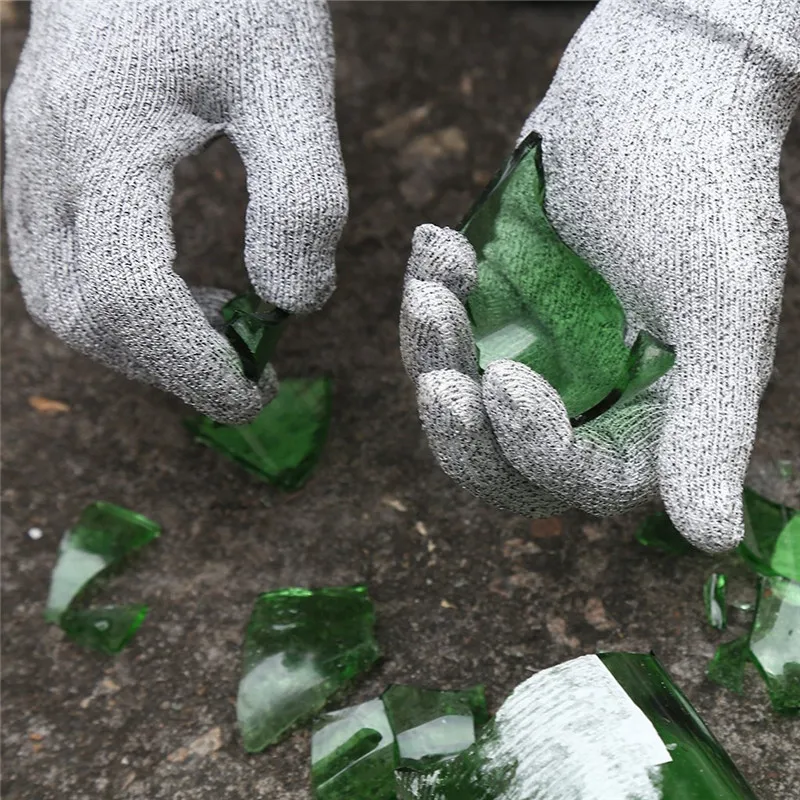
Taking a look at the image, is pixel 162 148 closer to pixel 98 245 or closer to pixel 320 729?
pixel 98 245

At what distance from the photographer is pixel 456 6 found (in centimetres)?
136

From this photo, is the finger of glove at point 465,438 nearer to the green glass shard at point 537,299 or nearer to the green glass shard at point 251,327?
the green glass shard at point 537,299

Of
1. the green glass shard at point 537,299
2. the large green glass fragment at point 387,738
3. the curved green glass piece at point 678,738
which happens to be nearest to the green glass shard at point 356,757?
the large green glass fragment at point 387,738

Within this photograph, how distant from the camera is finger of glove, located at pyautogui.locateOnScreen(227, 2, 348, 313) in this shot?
812 millimetres

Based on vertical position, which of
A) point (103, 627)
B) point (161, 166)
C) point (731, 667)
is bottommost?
point (103, 627)

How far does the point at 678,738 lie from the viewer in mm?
664

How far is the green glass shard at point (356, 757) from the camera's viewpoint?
Answer: 82 cm

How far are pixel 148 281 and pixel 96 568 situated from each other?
0.36 metres

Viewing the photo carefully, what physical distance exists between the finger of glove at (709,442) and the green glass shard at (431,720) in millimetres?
271

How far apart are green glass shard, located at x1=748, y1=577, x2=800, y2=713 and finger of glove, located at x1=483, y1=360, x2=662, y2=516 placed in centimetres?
18

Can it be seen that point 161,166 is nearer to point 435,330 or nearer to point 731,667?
point 435,330

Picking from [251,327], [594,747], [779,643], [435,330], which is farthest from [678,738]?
[251,327]

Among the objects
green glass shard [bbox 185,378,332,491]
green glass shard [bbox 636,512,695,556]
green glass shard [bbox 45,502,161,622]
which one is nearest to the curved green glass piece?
green glass shard [bbox 636,512,695,556]

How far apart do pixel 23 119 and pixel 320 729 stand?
25.6 inches
